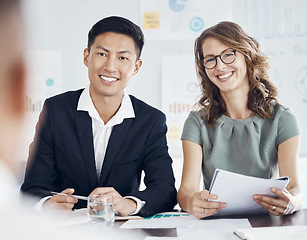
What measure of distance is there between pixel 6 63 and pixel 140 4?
2.85 m

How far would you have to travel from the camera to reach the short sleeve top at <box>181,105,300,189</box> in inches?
68.7

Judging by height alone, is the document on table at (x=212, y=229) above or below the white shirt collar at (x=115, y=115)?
below

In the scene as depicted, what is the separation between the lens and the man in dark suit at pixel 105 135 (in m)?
1.64

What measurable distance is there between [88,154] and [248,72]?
2.80 ft

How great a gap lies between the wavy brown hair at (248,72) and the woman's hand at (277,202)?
1.90ft

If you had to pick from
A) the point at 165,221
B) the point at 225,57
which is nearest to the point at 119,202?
the point at 165,221

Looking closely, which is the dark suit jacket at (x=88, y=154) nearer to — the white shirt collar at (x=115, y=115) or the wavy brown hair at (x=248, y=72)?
the white shirt collar at (x=115, y=115)

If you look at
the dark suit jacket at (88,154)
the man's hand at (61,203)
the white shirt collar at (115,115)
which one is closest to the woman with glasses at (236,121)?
the dark suit jacket at (88,154)

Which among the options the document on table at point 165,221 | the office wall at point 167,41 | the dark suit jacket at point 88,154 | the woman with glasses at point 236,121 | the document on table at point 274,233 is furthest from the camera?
the office wall at point 167,41

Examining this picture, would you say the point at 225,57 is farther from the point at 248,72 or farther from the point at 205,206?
the point at 205,206

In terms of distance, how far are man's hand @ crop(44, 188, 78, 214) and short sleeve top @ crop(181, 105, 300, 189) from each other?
69 centimetres

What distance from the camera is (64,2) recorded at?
2.99 m

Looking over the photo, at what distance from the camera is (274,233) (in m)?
1.06

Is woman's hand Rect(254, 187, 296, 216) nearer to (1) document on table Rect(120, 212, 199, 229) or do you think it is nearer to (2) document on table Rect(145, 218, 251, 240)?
(2) document on table Rect(145, 218, 251, 240)
